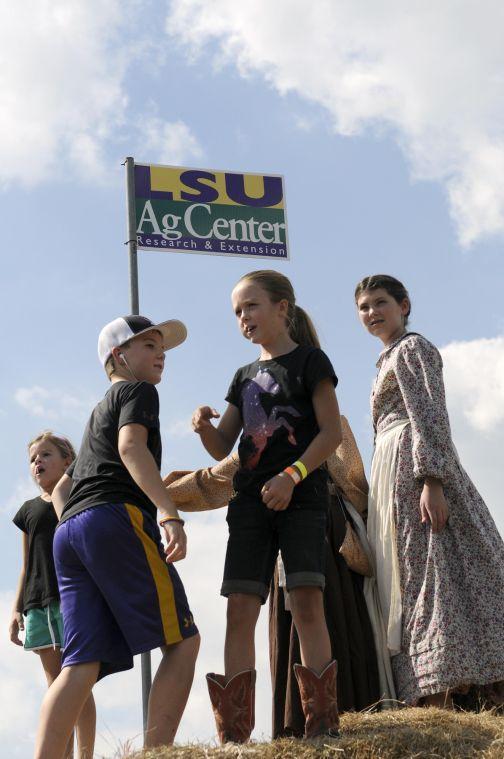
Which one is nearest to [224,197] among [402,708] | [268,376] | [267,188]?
[267,188]

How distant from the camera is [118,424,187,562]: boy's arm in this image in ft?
11.4

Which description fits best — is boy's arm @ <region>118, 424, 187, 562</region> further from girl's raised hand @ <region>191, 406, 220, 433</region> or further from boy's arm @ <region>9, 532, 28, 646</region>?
boy's arm @ <region>9, 532, 28, 646</region>

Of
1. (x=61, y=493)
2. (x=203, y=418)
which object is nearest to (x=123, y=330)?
(x=203, y=418)

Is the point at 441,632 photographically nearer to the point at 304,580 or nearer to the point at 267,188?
the point at 304,580

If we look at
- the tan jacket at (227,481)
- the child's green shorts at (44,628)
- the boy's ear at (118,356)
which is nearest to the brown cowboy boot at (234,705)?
the boy's ear at (118,356)

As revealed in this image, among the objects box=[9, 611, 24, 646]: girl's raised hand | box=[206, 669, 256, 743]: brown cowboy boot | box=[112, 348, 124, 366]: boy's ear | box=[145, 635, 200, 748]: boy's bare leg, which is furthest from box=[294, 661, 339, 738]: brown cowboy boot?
box=[9, 611, 24, 646]: girl's raised hand

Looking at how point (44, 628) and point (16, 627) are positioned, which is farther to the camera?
point (16, 627)

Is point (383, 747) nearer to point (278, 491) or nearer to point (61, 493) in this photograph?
point (278, 491)

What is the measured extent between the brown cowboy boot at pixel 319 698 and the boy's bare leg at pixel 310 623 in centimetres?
7

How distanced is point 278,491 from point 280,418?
40cm

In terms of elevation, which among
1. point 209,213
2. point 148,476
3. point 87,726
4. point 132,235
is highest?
point 209,213

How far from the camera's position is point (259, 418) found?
406 cm

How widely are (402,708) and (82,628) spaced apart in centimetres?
157

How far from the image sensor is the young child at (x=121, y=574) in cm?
348
